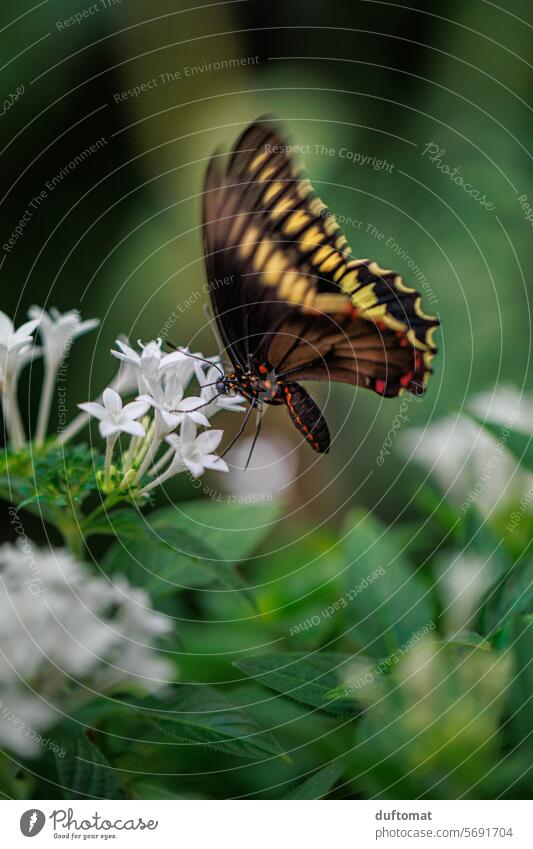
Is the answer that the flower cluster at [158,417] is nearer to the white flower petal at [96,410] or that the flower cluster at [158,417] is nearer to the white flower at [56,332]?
the white flower petal at [96,410]

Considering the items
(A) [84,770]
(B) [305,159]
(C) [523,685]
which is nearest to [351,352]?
(C) [523,685]

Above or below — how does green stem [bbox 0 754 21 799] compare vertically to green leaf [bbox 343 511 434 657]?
below

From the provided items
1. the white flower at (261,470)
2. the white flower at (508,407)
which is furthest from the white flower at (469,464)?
the white flower at (261,470)

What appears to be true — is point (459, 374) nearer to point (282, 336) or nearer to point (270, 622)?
point (282, 336)

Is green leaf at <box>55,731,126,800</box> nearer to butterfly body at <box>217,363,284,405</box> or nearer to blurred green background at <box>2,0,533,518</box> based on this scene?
butterfly body at <box>217,363,284,405</box>

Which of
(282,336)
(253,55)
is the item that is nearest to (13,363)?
(282,336)

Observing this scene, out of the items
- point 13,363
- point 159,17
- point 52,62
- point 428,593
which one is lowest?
point 428,593

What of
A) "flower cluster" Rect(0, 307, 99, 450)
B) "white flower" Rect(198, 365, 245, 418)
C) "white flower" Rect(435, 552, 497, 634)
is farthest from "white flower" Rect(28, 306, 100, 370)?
"white flower" Rect(435, 552, 497, 634)
